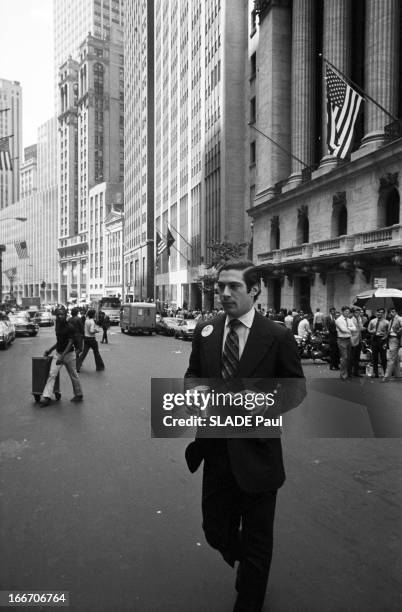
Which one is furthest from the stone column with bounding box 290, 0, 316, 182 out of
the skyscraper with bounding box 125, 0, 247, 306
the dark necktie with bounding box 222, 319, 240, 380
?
the dark necktie with bounding box 222, 319, 240, 380

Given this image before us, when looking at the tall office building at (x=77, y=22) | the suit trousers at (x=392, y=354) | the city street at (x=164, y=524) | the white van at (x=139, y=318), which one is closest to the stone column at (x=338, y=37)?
the white van at (x=139, y=318)

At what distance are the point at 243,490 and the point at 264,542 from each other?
376 mm

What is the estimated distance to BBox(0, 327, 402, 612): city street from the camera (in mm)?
3381

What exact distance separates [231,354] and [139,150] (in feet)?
348

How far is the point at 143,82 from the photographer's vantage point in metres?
98.7

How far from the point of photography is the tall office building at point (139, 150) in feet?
305

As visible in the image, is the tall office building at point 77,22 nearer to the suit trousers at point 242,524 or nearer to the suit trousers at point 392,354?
the suit trousers at point 392,354

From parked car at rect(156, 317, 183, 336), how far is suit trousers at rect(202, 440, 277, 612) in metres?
30.0

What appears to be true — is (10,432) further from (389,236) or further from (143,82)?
(143,82)

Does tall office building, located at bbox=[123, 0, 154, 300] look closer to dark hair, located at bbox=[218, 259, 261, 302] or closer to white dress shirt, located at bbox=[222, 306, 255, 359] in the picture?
dark hair, located at bbox=[218, 259, 261, 302]

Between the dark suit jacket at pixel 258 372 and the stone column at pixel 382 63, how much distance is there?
2670 cm

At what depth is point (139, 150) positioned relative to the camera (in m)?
103

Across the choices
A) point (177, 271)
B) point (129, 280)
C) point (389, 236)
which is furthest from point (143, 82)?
point (389, 236)

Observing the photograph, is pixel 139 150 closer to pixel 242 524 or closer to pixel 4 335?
pixel 4 335
